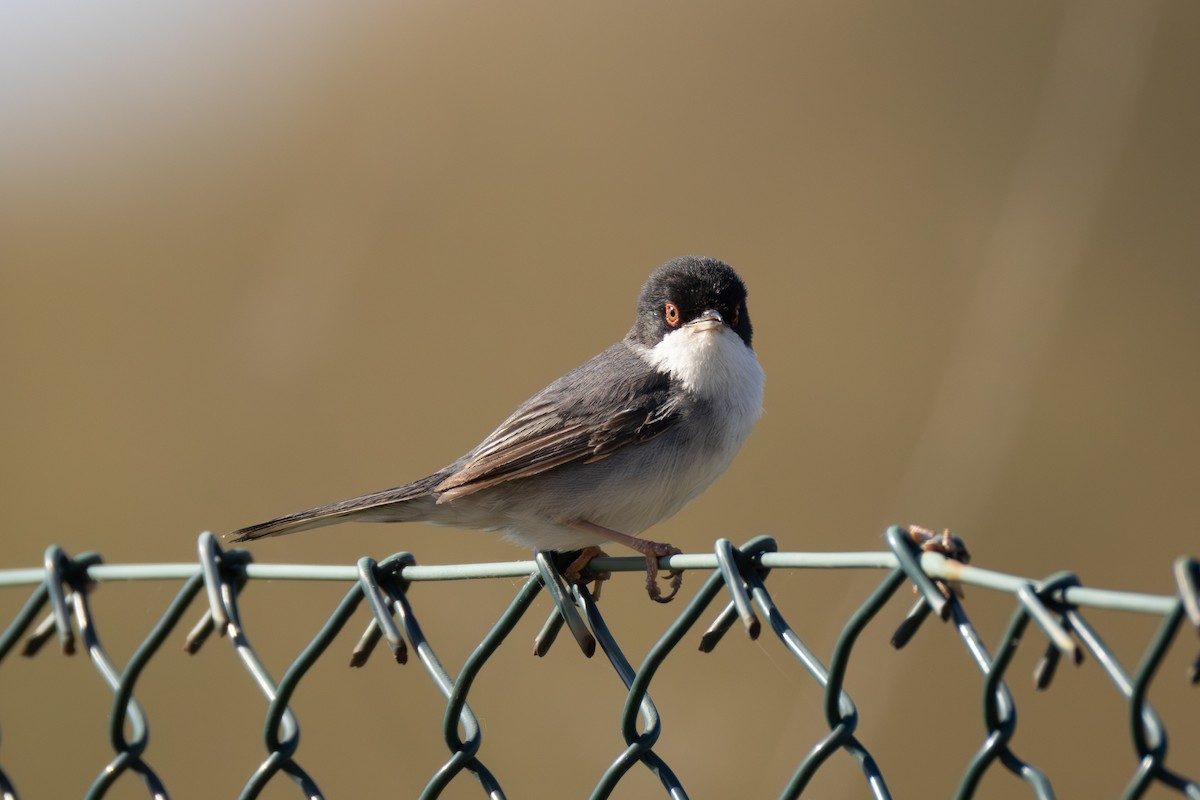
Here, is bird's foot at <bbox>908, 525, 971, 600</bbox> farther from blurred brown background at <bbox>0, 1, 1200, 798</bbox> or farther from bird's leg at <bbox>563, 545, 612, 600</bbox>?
blurred brown background at <bbox>0, 1, 1200, 798</bbox>

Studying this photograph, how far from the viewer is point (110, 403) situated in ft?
32.2

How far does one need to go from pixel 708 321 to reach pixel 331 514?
4.09 ft

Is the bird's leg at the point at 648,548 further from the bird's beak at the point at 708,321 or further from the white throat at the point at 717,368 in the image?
the bird's beak at the point at 708,321

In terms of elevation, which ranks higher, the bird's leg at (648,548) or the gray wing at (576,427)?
the gray wing at (576,427)

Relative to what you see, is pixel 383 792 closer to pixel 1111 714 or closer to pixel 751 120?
pixel 1111 714

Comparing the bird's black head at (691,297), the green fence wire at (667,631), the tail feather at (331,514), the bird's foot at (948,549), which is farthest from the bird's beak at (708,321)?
the bird's foot at (948,549)

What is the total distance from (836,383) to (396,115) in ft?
15.5

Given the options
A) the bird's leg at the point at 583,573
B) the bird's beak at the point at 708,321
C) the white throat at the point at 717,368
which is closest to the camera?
the bird's leg at the point at 583,573

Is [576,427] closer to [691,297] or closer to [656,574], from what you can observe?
[691,297]

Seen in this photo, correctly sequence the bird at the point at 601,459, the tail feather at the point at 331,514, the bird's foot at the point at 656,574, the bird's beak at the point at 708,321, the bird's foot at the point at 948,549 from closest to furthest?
the bird's foot at the point at 948,549
the bird's foot at the point at 656,574
the tail feather at the point at 331,514
the bird at the point at 601,459
the bird's beak at the point at 708,321

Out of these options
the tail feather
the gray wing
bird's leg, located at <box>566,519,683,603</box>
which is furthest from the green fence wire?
the gray wing

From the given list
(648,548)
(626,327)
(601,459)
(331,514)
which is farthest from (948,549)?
(626,327)

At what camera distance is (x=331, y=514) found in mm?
3203

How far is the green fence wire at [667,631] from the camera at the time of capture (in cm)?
120
